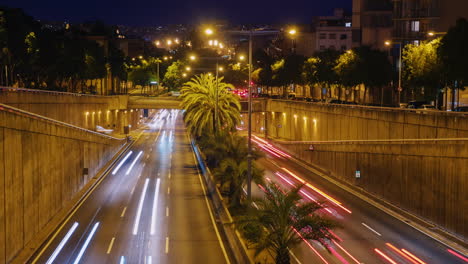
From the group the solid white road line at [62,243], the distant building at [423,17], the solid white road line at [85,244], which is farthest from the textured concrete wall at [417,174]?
the distant building at [423,17]

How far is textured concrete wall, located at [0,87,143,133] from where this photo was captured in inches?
1403

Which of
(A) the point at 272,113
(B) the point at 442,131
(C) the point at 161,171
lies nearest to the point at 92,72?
(A) the point at 272,113

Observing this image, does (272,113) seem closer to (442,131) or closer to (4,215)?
(442,131)

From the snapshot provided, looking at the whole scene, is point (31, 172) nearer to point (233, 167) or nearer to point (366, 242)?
point (233, 167)

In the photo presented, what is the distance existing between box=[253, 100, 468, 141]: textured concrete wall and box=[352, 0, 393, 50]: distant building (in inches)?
1157

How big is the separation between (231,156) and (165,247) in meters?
12.6

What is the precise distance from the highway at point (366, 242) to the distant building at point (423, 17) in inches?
1383

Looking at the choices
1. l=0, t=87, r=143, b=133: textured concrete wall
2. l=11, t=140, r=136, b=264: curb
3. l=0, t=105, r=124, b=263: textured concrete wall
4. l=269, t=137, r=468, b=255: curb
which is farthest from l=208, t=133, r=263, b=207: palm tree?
l=0, t=87, r=143, b=133: textured concrete wall

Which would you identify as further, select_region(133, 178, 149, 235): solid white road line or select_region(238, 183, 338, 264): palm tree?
select_region(133, 178, 149, 235): solid white road line

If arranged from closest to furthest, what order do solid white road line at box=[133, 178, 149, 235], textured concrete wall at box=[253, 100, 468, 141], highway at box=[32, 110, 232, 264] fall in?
highway at box=[32, 110, 232, 264] → solid white road line at box=[133, 178, 149, 235] → textured concrete wall at box=[253, 100, 468, 141]

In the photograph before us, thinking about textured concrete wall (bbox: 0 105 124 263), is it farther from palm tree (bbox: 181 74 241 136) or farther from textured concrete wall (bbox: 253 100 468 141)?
textured concrete wall (bbox: 253 100 468 141)

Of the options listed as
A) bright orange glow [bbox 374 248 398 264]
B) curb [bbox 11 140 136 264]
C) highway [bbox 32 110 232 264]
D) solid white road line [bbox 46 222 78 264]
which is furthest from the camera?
bright orange glow [bbox 374 248 398 264]

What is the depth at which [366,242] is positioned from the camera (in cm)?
2777

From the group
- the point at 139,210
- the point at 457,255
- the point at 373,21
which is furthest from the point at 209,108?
the point at 373,21
